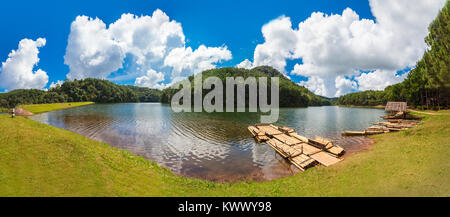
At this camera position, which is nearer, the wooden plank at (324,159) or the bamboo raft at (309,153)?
the wooden plank at (324,159)

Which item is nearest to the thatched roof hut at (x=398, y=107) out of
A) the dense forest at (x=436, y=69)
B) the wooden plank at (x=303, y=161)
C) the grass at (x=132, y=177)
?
the dense forest at (x=436, y=69)

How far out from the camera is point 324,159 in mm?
19406

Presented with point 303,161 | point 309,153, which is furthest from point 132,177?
point 309,153

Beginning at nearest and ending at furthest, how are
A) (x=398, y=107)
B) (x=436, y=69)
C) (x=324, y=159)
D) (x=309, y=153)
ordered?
(x=324, y=159)
(x=309, y=153)
(x=436, y=69)
(x=398, y=107)

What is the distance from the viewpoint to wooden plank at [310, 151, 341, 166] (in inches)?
722

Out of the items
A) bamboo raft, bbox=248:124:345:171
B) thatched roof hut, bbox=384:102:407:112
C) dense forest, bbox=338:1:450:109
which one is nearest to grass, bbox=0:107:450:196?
bamboo raft, bbox=248:124:345:171

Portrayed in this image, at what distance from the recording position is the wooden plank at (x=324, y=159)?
722 inches

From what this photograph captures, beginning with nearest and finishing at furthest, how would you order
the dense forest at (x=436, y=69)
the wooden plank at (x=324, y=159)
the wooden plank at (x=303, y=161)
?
the wooden plank at (x=303, y=161), the wooden plank at (x=324, y=159), the dense forest at (x=436, y=69)

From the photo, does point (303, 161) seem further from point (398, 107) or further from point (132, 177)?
point (398, 107)

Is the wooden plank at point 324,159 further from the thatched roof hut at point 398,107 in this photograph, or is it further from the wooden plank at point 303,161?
the thatched roof hut at point 398,107
